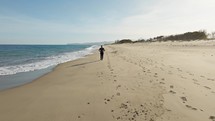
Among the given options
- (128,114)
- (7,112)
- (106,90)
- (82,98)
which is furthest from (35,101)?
(128,114)

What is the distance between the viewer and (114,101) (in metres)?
7.00

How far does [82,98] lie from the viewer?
7.54m

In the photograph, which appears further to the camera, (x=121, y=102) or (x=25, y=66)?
(x=25, y=66)

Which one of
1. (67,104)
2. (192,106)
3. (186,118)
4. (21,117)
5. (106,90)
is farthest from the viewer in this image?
(106,90)

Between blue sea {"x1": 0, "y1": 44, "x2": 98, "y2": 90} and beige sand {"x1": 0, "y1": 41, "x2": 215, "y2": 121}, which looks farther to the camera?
blue sea {"x1": 0, "y1": 44, "x2": 98, "y2": 90}

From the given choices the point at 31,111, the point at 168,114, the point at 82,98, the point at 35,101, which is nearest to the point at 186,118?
the point at 168,114

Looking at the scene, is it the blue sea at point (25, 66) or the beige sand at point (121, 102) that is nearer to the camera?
the beige sand at point (121, 102)

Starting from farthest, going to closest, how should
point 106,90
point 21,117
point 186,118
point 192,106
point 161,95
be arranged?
point 106,90 < point 161,95 < point 192,106 < point 21,117 < point 186,118

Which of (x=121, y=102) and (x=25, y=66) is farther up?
(x=121, y=102)

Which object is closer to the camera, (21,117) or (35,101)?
(21,117)

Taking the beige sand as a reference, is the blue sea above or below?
below

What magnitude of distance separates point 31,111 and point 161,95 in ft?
13.7

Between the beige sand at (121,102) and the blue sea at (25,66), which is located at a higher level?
the beige sand at (121,102)

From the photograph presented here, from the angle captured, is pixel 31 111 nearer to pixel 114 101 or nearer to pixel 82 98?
pixel 82 98
